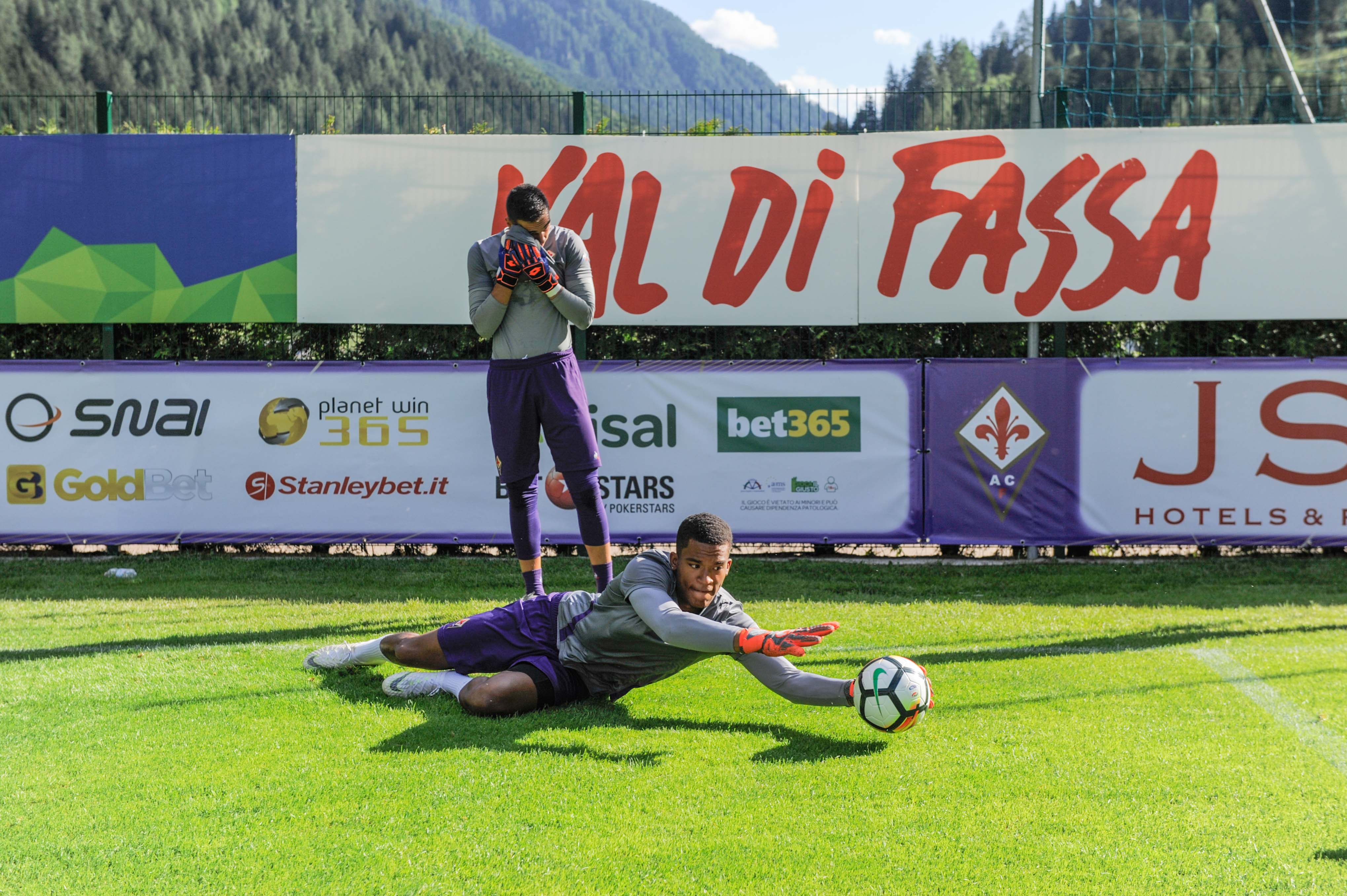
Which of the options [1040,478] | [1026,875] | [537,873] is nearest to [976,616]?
[1040,478]

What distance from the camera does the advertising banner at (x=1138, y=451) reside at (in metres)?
9.71

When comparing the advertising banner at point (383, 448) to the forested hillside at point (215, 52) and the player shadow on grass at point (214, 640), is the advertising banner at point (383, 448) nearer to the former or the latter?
the player shadow on grass at point (214, 640)

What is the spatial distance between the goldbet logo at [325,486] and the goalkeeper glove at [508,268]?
4.60 m

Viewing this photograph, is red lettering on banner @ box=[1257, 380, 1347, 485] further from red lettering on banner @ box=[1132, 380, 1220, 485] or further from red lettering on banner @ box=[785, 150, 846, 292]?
red lettering on banner @ box=[785, 150, 846, 292]

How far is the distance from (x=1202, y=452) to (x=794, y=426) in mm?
3590

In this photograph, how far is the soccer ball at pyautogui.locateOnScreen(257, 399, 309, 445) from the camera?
1007 cm

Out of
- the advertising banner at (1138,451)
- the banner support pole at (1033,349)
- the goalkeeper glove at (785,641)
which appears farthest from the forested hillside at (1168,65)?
the goalkeeper glove at (785,641)

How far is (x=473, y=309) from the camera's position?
5.93 m

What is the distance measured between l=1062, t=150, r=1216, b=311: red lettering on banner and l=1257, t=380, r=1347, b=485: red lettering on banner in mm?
1173

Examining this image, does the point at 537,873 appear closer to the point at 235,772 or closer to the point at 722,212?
the point at 235,772

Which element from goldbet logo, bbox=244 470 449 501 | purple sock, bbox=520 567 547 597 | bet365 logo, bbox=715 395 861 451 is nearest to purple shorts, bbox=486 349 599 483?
purple sock, bbox=520 567 547 597

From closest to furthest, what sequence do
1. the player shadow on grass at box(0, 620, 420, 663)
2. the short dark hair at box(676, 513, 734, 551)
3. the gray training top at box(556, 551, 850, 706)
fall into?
1. the gray training top at box(556, 551, 850, 706)
2. the short dark hair at box(676, 513, 734, 551)
3. the player shadow on grass at box(0, 620, 420, 663)

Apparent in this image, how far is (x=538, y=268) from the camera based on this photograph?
577 centimetres

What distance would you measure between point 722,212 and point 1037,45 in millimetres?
3331
